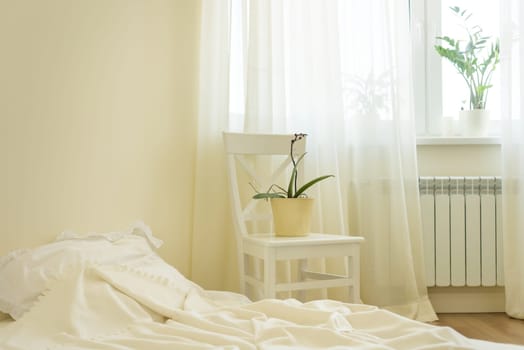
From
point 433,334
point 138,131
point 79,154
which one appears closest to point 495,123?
point 138,131

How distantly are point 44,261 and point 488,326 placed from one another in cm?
210

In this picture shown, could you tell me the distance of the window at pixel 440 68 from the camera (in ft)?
12.0

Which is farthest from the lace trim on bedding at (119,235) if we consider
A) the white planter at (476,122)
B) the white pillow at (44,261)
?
the white planter at (476,122)

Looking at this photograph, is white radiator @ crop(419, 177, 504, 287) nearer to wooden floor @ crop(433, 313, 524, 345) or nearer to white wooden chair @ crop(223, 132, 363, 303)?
wooden floor @ crop(433, 313, 524, 345)

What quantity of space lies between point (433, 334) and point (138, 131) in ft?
5.77

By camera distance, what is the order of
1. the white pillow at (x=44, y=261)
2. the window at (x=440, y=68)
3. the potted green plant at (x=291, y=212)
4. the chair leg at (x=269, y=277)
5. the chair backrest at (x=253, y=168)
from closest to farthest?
1. the white pillow at (x=44, y=261)
2. the chair leg at (x=269, y=277)
3. the potted green plant at (x=291, y=212)
4. the chair backrest at (x=253, y=168)
5. the window at (x=440, y=68)

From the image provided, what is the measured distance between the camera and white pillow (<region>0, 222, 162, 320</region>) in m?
1.92

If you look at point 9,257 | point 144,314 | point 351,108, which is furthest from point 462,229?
point 9,257

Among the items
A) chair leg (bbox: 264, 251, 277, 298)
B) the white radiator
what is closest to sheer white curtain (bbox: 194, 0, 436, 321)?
the white radiator

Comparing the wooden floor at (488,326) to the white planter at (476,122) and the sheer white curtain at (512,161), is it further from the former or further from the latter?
the white planter at (476,122)

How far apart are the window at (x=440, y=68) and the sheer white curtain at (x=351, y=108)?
13.2 inches

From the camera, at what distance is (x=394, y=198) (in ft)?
10.8

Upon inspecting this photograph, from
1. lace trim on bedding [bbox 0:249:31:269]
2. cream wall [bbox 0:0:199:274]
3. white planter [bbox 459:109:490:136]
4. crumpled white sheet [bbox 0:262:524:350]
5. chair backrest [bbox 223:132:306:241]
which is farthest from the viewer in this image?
white planter [bbox 459:109:490:136]

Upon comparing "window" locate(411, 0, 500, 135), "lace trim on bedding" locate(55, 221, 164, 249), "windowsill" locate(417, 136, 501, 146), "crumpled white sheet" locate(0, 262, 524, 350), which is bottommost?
"crumpled white sheet" locate(0, 262, 524, 350)
